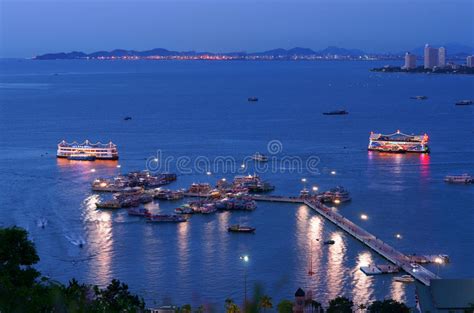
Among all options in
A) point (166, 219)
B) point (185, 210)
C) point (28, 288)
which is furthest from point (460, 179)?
point (28, 288)

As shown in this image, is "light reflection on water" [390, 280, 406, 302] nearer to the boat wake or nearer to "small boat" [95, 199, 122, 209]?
the boat wake

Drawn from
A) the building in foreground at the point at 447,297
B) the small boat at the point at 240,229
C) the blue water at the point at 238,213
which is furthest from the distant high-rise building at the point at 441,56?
the building in foreground at the point at 447,297

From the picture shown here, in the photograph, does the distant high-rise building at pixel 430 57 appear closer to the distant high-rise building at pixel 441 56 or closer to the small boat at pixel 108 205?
the distant high-rise building at pixel 441 56

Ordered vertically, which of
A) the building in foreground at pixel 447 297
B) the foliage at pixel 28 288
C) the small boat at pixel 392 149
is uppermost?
the foliage at pixel 28 288

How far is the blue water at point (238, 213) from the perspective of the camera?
7.57 meters

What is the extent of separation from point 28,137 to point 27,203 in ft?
25.1

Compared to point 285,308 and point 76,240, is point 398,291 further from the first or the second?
point 76,240

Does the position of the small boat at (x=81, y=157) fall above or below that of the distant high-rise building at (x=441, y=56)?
below

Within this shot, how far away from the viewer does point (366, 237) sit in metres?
8.61

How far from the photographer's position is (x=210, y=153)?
1490 centimetres

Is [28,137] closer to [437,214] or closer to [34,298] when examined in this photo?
[437,214]

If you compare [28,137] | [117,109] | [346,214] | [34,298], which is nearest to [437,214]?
[346,214]

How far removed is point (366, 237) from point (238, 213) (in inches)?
84.2

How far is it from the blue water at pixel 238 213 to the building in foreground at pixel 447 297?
3.46 feet
